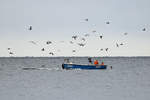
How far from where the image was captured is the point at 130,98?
39.4 meters

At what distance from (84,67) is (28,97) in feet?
133

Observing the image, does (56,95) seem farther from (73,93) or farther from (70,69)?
(70,69)

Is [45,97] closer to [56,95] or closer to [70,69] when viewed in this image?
[56,95]

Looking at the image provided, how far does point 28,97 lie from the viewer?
4031cm

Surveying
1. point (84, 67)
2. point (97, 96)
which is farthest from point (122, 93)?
point (84, 67)

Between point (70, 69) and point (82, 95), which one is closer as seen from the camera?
point (82, 95)

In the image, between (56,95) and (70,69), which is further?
(70,69)

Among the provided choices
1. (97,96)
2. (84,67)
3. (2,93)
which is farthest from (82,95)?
(84,67)

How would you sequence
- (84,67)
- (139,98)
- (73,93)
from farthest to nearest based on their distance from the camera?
(84,67) → (73,93) → (139,98)

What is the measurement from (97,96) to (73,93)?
3.36 meters

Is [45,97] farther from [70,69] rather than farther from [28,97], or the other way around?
[70,69]

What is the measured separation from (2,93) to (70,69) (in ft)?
126

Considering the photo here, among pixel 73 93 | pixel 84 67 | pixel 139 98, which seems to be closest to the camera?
pixel 139 98

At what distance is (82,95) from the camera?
136 ft
